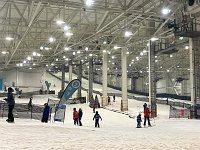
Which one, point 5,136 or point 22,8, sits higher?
point 22,8

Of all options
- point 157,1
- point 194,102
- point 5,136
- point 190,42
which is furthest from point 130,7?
point 5,136

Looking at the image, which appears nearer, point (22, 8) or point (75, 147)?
point (75, 147)

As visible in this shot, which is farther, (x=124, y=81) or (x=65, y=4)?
(x=124, y=81)

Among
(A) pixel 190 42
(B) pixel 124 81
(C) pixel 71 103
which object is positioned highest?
(A) pixel 190 42

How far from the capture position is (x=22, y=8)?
23375 millimetres

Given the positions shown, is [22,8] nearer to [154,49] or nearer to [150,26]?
[150,26]

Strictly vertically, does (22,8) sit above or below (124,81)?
above

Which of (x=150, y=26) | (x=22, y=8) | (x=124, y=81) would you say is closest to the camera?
(x=22, y=8)

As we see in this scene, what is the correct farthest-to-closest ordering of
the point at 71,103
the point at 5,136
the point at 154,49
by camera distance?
the point at 71,103 < the point at 154,49 < the point at 5,136

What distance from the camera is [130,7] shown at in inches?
752

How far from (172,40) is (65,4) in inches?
622

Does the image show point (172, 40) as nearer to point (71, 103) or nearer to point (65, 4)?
point (65, 4)

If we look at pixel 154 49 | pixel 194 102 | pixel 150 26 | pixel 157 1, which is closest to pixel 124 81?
pixel 154 49

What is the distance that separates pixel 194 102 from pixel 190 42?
17.6 feet
